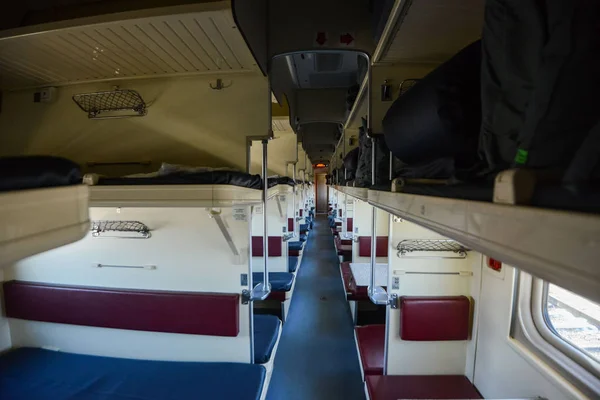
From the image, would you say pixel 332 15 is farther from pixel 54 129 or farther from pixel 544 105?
pixel 54 129

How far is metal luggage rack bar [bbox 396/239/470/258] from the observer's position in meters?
2.21

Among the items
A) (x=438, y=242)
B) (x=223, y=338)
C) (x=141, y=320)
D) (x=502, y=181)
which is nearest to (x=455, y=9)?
(x=502, y=181)

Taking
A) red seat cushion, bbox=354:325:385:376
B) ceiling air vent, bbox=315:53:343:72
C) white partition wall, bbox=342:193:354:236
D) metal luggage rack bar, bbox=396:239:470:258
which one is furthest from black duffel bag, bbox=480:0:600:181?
white partition wall, bbox=342:193:354:236

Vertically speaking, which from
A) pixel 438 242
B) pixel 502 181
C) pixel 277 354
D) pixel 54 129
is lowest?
pixel 277 354

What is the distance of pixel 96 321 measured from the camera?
2.36m

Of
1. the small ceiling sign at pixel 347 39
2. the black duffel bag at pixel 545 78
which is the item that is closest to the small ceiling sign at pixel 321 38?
the small ceiling sign at pixel 347 39

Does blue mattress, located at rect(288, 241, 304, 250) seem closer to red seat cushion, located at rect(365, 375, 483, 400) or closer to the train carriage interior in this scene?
the train carriage interior

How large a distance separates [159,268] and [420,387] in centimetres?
243

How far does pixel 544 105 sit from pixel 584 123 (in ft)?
0.21

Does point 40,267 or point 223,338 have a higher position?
point 40,267

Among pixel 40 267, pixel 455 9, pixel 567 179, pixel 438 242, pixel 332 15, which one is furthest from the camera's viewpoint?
pixel 40 267

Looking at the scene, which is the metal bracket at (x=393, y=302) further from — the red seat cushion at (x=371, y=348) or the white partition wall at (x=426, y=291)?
the red seat cushion at (x=371, y=348)

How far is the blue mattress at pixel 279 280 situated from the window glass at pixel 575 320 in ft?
9.36

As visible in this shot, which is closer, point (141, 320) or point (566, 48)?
point (566, 48)
